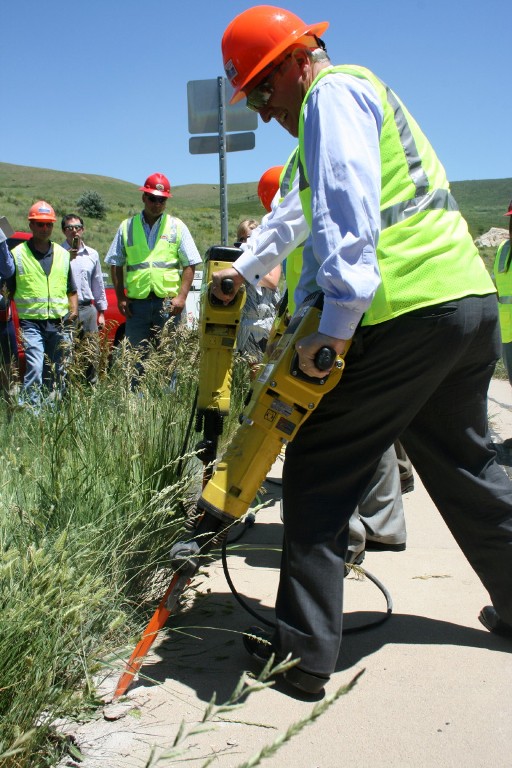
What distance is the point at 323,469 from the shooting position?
273 cm

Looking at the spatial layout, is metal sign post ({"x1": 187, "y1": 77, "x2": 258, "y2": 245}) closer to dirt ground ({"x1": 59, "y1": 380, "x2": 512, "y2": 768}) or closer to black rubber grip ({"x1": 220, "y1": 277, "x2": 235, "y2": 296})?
black rubber grip ({"x1": 220, "y1": 277, "x2": 235, "y2": 296})

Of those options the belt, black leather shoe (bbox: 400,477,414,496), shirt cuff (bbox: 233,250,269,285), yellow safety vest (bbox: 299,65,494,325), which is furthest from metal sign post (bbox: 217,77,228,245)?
yellow safety vest (bbox: 299,65,494,325)

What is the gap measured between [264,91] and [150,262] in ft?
16.3

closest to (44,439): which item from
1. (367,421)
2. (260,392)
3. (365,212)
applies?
(260,392)

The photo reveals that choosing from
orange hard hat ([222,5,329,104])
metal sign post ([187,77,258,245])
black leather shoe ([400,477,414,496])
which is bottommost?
black leather shoe ([400,477,414,496])

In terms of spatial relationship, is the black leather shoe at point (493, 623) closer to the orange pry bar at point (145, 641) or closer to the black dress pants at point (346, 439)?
the black dress pants at point (346, 439)

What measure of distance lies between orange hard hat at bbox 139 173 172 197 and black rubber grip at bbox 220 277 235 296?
4.33 meters

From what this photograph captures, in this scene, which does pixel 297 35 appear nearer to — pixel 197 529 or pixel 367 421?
pixel 367 421

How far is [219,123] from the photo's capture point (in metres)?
8.10

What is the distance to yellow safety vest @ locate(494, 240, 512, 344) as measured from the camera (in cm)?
717

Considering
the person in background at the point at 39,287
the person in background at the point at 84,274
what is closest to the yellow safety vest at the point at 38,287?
the person in background at the point at 39,287

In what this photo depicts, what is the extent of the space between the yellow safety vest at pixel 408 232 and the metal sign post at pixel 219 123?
17.4ft

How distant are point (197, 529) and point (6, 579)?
0.71 meters

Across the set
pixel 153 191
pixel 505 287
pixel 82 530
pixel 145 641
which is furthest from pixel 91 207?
pixel 145 641
